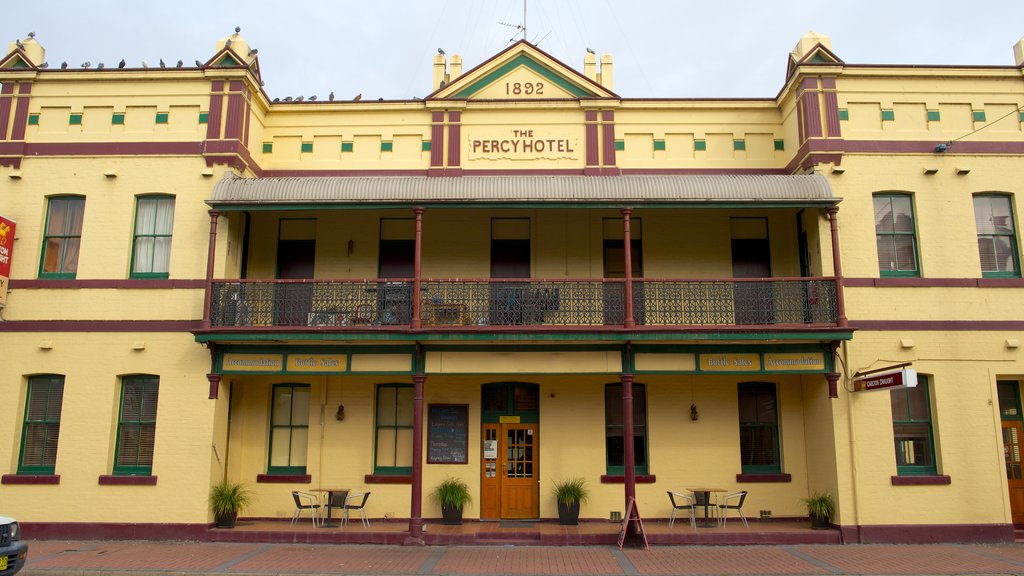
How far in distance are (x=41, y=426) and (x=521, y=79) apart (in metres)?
12.4

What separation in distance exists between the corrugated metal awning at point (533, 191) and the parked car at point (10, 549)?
648 cm

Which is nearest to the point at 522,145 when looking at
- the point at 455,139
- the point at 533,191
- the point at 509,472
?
the point at 455,139

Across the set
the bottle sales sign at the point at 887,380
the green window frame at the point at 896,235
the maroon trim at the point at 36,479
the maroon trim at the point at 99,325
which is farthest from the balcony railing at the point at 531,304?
the maroon trim at the point at 36,479

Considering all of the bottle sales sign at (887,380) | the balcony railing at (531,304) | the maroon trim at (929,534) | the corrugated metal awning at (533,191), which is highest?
the corrugated metal awning at (533,191)

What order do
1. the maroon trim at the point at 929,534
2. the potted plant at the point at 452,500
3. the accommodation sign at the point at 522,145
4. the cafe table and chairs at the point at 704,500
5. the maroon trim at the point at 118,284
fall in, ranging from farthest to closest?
the accommodation sign at the point at 522,145
the potted plant at the point at 452,500
the maroon trim at the point at 118,284
the cafe table and chairs at the point at 704,500
the maroon trim at the point at 929,534

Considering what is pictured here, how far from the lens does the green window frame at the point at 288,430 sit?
15242mm

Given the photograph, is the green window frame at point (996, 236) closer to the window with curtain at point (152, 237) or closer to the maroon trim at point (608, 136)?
the maroon trim at point (608, 136)

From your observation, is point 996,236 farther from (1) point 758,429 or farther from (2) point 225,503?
(2) point 225,503

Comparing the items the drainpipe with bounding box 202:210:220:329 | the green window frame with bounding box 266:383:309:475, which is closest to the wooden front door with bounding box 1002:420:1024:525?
→ the green window frame with bounding box 266:383:309:475

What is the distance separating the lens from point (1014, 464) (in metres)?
14.3

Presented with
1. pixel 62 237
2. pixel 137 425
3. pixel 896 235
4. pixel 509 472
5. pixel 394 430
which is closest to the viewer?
pixel 137 425

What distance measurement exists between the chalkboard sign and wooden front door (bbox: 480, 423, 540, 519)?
0.42 meters

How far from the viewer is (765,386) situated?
50.8ft

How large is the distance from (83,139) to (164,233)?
2.77 m
